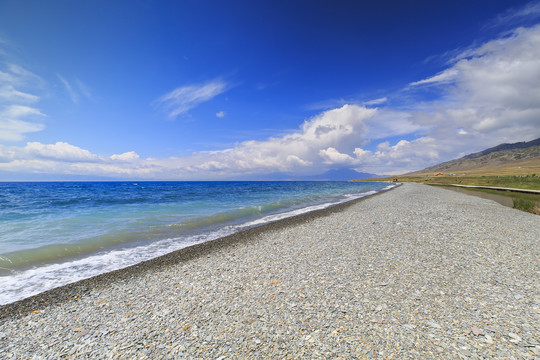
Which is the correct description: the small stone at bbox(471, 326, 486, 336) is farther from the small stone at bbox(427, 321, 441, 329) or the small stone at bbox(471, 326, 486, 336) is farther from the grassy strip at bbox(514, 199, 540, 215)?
the grassy strip at bbox(514, 199, 540, 215)

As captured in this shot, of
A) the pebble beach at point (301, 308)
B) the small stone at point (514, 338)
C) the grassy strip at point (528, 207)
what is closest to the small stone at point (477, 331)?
the pebble beach at point (301, 308)

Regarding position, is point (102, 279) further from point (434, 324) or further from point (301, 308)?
point (434, 324)

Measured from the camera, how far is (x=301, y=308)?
6.02 metres

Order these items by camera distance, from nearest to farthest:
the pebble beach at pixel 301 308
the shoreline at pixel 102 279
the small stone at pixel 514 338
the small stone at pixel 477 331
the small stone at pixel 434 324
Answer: the small stone at pixel 514 338 < the pebble beach at pixel 301 308 < the small stone at pixel 477 331 < the small stone at pixel 434 324 < the shoreline at pixel 102 279

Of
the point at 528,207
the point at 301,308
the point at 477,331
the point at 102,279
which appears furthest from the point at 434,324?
the point at 528,207

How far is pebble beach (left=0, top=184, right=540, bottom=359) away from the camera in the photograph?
467 centimetres

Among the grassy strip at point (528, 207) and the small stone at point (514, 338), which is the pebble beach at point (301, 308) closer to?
the small stone at point (514, 338)

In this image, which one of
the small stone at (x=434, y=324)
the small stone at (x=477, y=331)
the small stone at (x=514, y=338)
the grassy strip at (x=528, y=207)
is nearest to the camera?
the small stone at (x=514, y=338)

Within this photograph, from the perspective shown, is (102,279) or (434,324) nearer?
(434,324)

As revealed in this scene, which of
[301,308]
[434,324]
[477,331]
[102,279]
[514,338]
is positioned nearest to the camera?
[514,338]

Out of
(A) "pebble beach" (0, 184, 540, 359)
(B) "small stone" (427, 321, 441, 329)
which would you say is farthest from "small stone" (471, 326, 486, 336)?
(B) "small stone" (427, 321, 441, 329)

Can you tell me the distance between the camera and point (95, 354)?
477cm

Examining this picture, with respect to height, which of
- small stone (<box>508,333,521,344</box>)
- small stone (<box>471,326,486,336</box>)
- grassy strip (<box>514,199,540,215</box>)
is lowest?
grassy strip (<box>514,199,540,215</box>)

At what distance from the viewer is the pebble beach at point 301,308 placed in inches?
184
